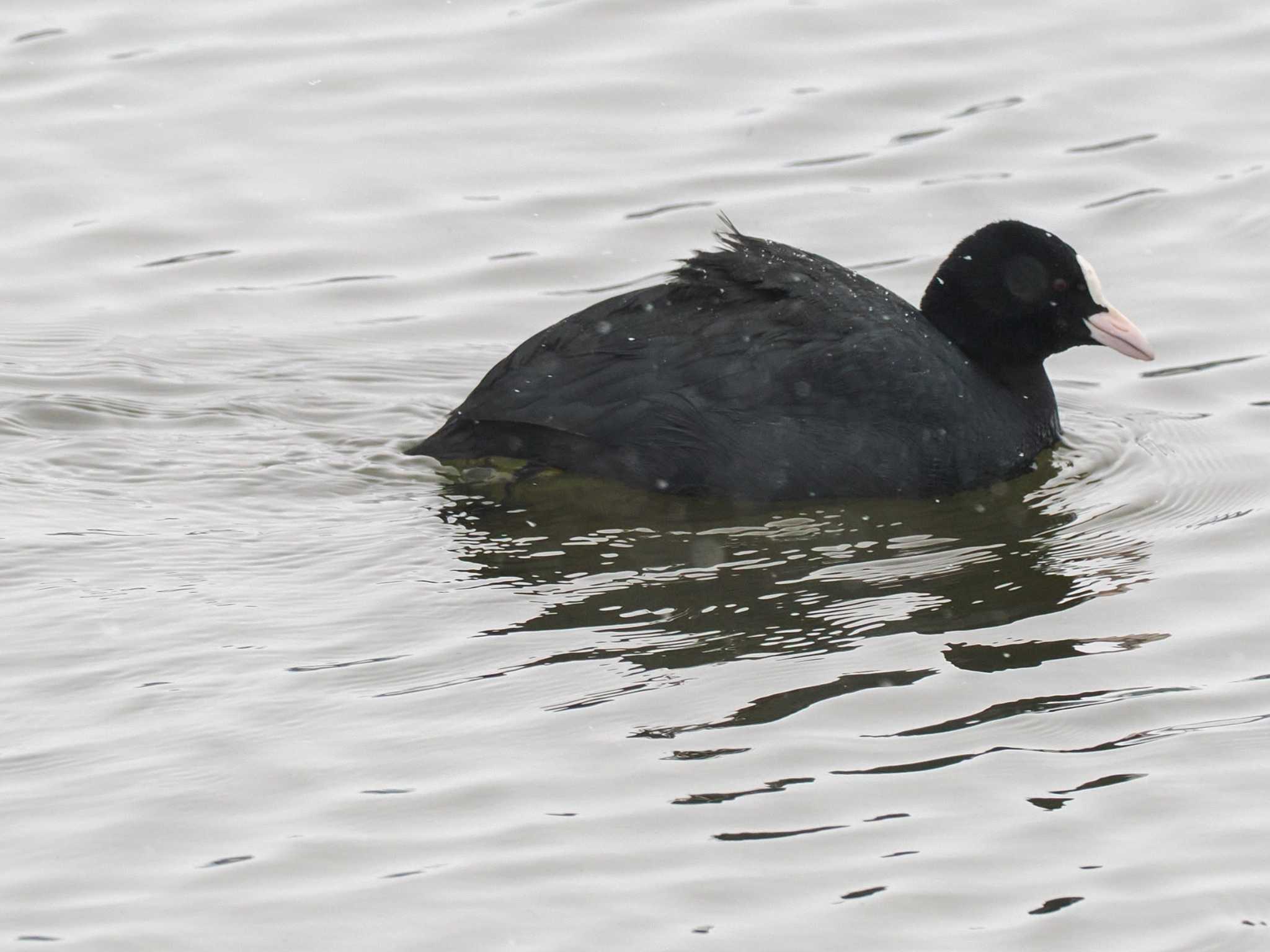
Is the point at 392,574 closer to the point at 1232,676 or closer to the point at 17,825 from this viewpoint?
the point at 17,825

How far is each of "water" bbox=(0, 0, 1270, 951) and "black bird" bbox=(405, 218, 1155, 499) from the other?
6.5 inches

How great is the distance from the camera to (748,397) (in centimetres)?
747

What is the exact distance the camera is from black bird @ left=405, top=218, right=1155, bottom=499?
24.5 feet

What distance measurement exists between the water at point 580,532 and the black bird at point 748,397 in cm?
17

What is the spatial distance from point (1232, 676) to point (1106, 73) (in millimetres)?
6319

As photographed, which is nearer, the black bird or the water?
the water

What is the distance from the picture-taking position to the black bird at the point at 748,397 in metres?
7.46

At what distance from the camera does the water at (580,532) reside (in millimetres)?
5031

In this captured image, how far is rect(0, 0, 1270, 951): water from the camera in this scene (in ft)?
16.5

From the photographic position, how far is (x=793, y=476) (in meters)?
7.49

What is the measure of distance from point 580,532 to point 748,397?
2.44ft

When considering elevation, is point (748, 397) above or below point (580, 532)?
above

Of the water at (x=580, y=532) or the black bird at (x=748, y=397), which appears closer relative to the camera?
the water at (x=580, y=532)

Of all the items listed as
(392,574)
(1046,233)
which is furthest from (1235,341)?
(392,574)
